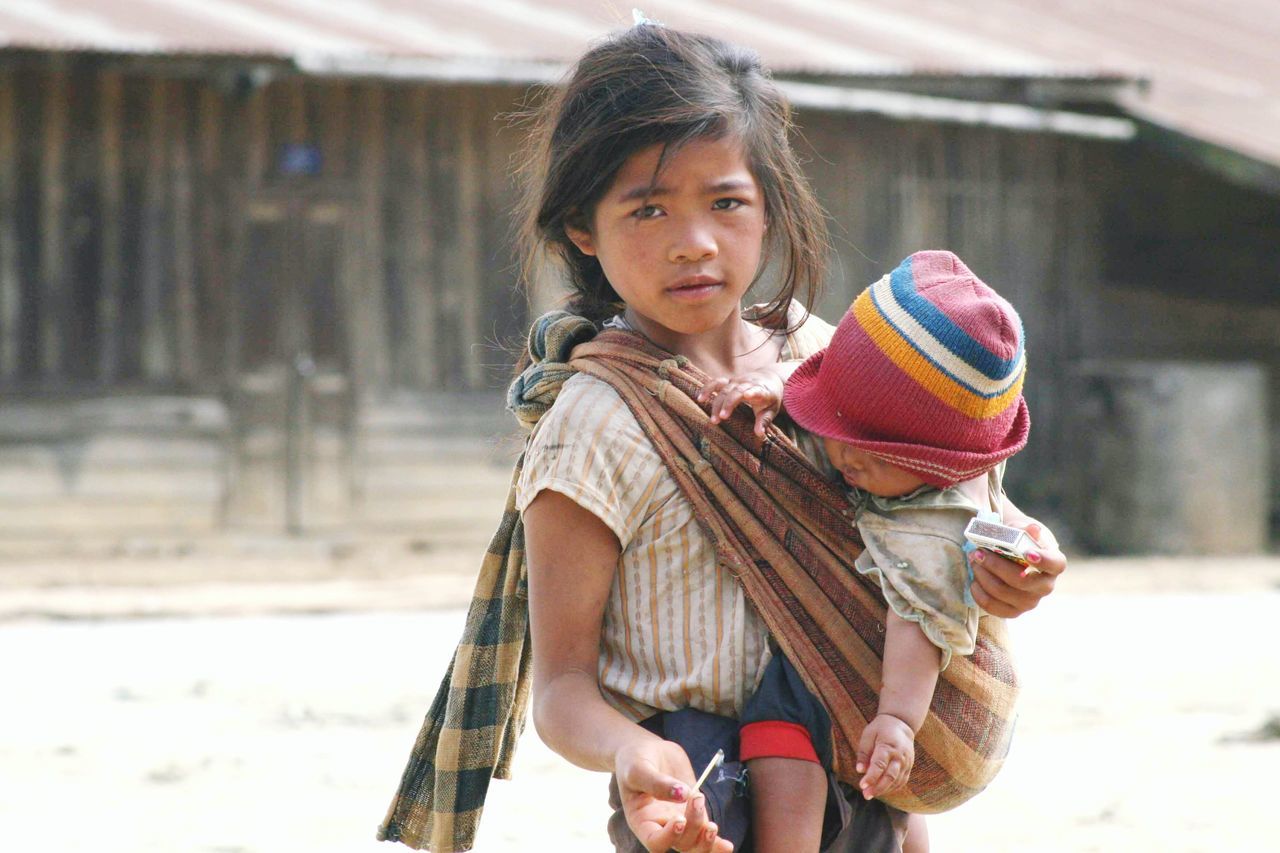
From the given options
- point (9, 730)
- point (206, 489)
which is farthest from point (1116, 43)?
point (9, 730)

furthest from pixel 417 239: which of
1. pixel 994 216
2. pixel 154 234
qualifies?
pixel 994 216

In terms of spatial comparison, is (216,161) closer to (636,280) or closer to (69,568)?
(69,568)

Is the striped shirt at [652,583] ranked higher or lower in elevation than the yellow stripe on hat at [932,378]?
lower

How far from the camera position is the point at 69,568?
29.5ft

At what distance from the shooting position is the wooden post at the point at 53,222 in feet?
30.1

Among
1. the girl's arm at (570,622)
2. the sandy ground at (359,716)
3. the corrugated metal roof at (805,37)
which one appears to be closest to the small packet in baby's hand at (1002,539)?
the girl's arm at (570,622)

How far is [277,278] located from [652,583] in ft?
26.2

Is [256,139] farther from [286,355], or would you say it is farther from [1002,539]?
[1002,539]

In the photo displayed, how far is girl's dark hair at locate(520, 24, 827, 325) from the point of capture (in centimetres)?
189

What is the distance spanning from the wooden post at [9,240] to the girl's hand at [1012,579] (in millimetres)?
8438

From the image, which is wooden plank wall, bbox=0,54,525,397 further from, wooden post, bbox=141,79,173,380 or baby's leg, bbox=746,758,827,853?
baby's leg, bbox=746,758,827,853

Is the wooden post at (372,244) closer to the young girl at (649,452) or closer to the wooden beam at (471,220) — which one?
the wooden beam at (471,220)

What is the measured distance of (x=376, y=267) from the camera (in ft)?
31.6

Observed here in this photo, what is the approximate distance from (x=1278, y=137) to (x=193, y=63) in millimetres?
6409
